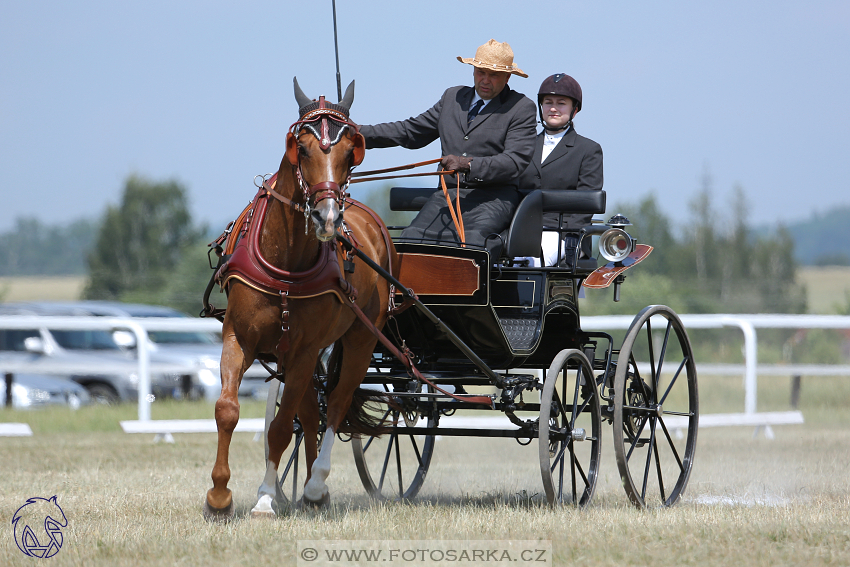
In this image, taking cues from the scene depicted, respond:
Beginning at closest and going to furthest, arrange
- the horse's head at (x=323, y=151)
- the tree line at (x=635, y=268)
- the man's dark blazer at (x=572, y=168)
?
the horse's head at (x=323, y=151)
the man's dark blazer at (x=572, y=168)
the tree line at (x=635, y=268)

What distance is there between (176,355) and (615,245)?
35.8ft

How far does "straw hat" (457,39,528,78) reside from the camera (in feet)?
21.5

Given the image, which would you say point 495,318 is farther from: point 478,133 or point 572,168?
point 572,168

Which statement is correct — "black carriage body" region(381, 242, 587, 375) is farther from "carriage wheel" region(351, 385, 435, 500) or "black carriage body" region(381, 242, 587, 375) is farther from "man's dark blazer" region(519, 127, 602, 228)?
"man's dark blazer" region(519, 127, 602, 228)

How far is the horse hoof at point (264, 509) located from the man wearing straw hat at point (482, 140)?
72.9 inches

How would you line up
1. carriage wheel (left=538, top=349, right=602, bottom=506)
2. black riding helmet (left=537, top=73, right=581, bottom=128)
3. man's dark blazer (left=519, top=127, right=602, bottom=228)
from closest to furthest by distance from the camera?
carriage wheel (left=538, top=349, right=602, bottom=506), man's dark blazer (left=519, top=127, right=602, bottom=228), black riding helmet (left=537, top=73, right=581, bottom=128)

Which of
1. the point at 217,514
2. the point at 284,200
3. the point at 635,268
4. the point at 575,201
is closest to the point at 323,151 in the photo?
the point at 284,200

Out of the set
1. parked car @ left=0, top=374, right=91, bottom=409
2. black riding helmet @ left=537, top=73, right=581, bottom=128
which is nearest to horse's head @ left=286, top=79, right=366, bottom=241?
black riding helmet @ left=537, top=73, right=581, bottom=128

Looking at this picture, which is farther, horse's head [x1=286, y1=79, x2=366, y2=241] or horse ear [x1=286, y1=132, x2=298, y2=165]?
horse ear [x1=286, y1=132, x2=298, y2=165]

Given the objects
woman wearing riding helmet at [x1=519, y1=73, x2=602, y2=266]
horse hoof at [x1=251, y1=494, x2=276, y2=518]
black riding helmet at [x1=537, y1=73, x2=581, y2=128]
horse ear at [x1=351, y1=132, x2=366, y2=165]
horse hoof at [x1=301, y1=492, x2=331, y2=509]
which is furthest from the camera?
black riding helmet at [x1=537, y1=73, x2=581, y2=128]

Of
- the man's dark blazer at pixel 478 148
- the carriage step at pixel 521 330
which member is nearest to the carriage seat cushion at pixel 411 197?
the man's dark blazer at pixel 478 148

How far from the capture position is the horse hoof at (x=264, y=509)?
18.1 ft

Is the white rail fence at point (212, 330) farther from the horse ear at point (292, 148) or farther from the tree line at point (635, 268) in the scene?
the tree line at point (635, 268)

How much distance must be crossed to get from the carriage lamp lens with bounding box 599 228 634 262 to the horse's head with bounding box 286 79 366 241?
2.11 meters
